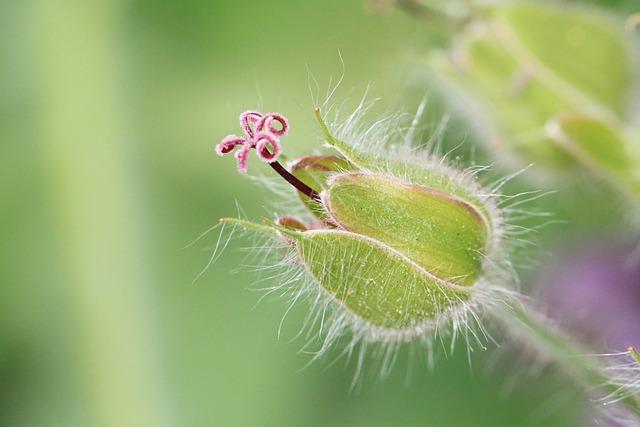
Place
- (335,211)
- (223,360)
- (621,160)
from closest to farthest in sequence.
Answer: (335,211)
(621,160)
(223,360)

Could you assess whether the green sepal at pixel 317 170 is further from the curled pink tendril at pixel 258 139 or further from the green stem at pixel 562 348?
the green stem at pixel 562 348

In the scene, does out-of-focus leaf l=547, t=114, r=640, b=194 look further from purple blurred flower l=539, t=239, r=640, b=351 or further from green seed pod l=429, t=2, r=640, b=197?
purple blurred flower l=539, t=239, r=640, b=351

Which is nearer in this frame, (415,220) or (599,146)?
(415,220)

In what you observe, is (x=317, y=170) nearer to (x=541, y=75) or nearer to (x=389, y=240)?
(x=389, y=240)

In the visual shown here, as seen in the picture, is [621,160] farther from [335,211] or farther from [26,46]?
[26,46]

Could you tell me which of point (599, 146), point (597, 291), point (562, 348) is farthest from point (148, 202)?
point (562, 348)

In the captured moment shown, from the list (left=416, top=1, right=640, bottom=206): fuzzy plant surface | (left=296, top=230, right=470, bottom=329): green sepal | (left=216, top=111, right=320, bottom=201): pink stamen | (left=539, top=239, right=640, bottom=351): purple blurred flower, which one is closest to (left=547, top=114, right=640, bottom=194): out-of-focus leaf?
(left=416, top=1, right=640, bottom=206): fuzzy plant surface

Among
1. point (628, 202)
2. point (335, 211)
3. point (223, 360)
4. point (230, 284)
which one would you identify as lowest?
point (335, 211)

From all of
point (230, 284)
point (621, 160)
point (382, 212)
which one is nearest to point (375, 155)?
point (382, 212)
